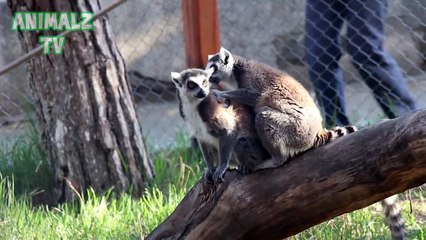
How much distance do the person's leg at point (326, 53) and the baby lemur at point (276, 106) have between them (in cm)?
221

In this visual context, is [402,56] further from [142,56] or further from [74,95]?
[74,95]

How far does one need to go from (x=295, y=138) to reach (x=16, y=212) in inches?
75.6

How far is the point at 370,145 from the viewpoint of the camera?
11.0 feet

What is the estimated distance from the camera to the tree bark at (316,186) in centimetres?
328

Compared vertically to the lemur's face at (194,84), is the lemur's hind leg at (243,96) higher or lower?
lower

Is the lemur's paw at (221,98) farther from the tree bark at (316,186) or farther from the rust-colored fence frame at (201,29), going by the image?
the rust-colored fence frame at (201,29)

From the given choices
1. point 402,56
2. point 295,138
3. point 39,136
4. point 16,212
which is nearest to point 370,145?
point 295,138

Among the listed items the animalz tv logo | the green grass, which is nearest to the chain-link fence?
the green grass

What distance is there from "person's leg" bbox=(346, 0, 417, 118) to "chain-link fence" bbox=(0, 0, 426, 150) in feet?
4.43

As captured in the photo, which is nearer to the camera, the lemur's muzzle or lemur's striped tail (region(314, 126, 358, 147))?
lemur's striped tail (region(314, 126, 358, 147))

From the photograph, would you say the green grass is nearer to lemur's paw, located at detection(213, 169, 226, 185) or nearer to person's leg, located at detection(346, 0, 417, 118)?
lemur's paw, located at detection(213, 169, 226, 185)

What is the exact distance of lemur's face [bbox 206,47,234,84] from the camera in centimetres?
403

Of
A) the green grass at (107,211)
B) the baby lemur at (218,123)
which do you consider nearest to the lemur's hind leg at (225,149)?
the baby lemur at (218,123)

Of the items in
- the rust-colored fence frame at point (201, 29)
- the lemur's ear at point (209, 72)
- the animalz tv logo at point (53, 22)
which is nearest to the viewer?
the lemur's ear at point (209, 72)
